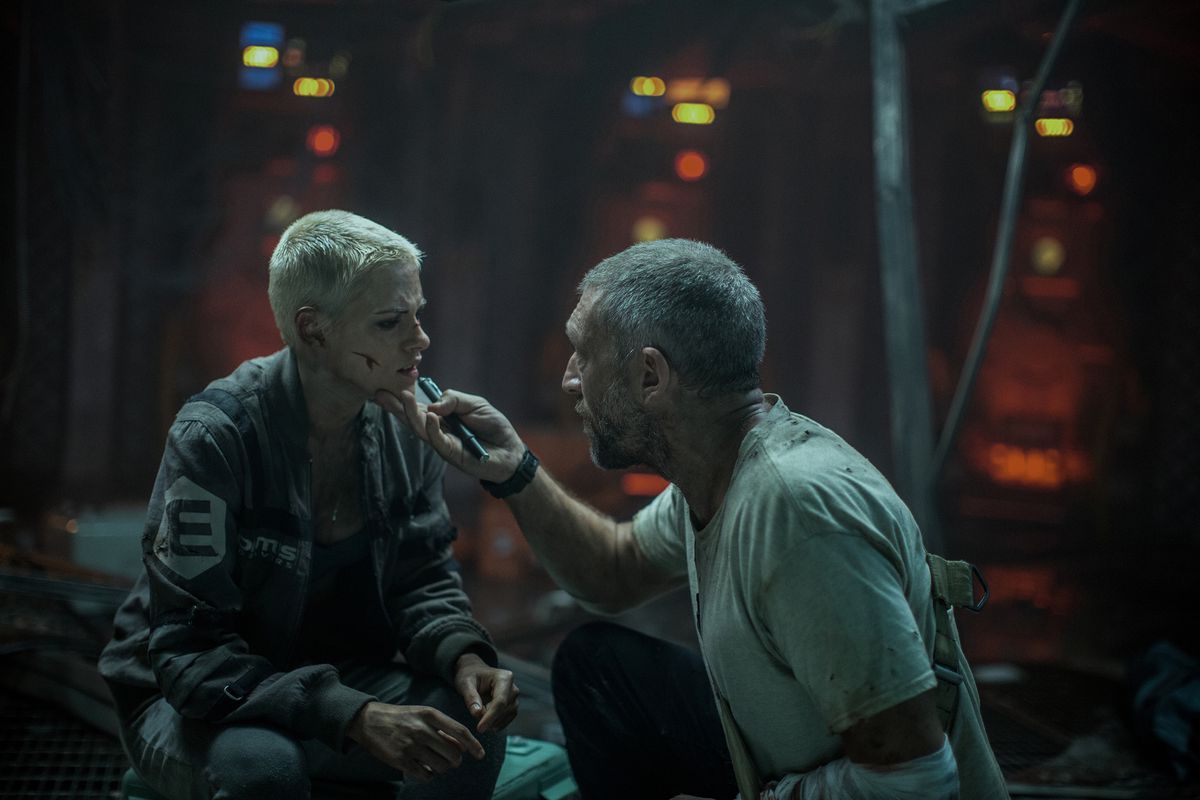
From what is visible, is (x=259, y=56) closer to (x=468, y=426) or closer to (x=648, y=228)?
(x=648, y=228)

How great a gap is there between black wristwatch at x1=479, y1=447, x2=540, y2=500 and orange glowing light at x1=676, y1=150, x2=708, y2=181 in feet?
20.6

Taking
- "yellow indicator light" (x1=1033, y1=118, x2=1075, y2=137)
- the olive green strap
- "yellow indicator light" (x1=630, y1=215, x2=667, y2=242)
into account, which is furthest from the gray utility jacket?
"yellow indicator light" (x1=1033, y1=118, x2=1075, y2=137)

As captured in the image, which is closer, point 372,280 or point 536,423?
point 372,280

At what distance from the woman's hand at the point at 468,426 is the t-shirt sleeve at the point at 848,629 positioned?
3.49ft

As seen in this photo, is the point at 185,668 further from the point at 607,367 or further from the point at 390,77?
the point at 390,77

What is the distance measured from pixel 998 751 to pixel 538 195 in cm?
592

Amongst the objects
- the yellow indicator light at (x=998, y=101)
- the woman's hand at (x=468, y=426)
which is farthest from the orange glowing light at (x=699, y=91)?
the woman's hand at (x=468, y=426)

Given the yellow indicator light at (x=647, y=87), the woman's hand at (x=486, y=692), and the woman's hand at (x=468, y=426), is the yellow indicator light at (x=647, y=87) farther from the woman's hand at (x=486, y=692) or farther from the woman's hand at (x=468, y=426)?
the woman's hand at (x=486, y=692)

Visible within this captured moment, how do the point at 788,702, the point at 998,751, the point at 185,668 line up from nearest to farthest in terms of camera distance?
the point at 788,702
the point at 185,668
the point at 998,751

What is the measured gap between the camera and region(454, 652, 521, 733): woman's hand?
2.25m

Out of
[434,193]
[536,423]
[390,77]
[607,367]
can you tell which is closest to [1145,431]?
[536,423]

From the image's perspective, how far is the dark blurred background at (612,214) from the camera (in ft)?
23.0

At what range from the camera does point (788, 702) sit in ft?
6.16

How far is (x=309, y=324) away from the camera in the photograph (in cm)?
244
